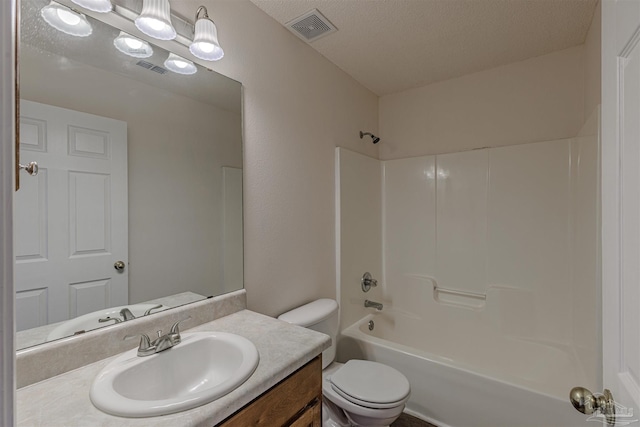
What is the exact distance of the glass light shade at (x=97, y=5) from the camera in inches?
38.1

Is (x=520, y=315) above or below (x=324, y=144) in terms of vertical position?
below

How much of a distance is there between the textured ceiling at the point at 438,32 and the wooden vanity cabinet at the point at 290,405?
1.74 metres

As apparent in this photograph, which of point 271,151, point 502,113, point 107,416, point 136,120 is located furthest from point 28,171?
point 502,113

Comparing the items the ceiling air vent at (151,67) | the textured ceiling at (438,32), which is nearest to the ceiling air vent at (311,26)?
the textured ceiling at (438,32)

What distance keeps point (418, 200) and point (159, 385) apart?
2.21 meters

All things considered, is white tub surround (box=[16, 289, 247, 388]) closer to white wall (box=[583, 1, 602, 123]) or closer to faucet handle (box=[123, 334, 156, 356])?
faucet handle (box=[123, 334, 156, 356])

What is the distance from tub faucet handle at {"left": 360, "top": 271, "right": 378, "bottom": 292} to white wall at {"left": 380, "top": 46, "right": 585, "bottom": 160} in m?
1.11

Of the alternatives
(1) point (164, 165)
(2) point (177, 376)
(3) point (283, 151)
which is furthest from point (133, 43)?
(2) point (177, 376)

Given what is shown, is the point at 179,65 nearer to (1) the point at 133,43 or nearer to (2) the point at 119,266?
(1) the point at 133,43

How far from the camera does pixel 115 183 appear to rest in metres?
1.05

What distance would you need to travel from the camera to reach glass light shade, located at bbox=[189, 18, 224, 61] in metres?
1.20

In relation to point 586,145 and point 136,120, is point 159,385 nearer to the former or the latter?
point 136,120

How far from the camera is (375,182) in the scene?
2.63 meters

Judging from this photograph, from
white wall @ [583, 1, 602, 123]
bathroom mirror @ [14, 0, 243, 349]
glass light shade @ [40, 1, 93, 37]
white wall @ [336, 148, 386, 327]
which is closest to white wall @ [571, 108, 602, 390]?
white wall @ [583, 1, 602, 123]
